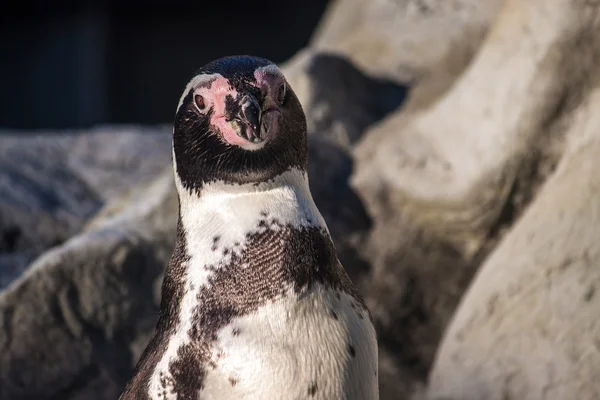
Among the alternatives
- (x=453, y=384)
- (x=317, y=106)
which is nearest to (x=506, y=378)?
(x=453, y=384)

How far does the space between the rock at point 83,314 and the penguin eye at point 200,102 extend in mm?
1232

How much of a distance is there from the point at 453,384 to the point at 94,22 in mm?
5133

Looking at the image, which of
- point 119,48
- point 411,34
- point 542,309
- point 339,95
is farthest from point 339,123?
point 119,48

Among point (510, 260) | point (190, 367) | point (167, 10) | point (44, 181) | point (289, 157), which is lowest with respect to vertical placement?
point (167, 10)

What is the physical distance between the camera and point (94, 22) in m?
7.25

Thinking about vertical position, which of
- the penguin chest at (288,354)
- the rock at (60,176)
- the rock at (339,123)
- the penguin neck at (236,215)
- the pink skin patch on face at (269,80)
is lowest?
the rock at (60,176)

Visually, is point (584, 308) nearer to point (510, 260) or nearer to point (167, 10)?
point (510, 260)

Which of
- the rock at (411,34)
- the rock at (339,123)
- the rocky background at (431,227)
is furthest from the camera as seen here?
A: the rock at (411,34)

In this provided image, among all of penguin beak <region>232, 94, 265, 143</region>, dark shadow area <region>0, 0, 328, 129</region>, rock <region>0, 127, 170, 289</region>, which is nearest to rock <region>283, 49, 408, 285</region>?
rock <region>0, 127, 170, 289</region>

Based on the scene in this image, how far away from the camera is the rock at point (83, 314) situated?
112 inches

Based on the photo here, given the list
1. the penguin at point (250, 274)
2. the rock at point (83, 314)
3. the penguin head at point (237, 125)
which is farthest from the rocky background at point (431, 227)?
the penguin head at point (237, 125)

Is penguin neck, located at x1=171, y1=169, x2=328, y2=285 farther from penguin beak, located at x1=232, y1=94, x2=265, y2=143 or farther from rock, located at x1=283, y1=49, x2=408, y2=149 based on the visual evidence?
rock, located at x1=283, y1=49, x2=408, y2=149

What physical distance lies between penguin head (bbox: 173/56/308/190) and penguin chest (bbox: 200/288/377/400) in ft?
0.82

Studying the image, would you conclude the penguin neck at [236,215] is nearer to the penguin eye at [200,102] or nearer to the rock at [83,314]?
the penguin eye at [200,102]
